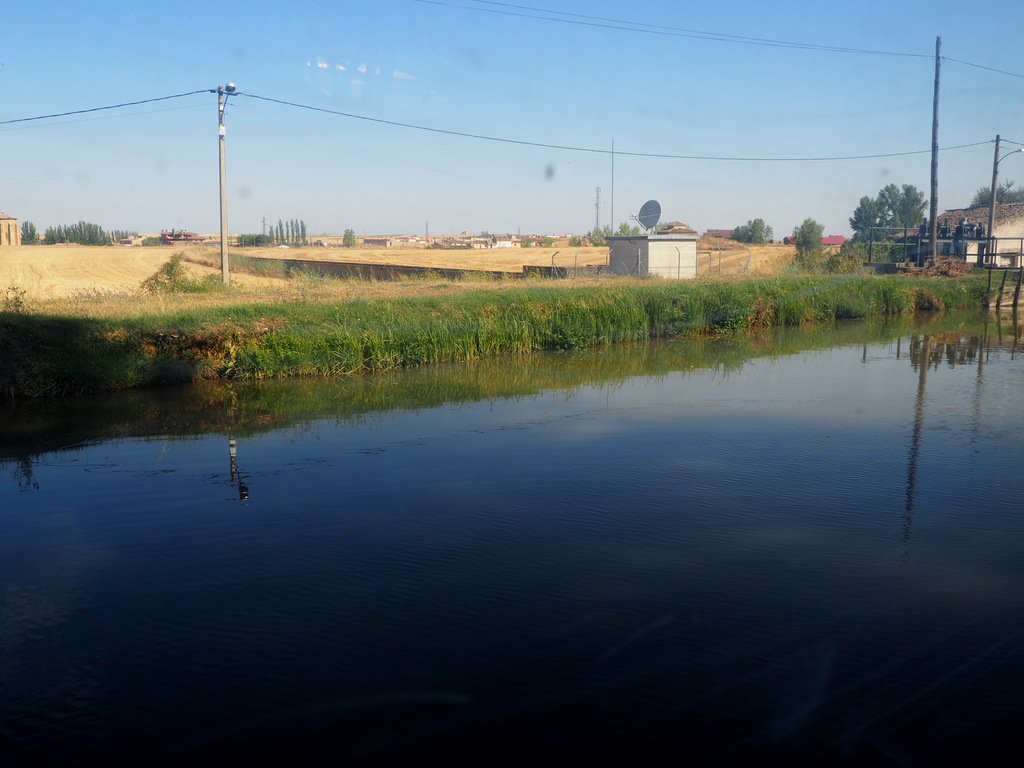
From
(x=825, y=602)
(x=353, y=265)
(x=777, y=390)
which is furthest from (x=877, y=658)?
(x=353, y=265)

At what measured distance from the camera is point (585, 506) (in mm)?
8875

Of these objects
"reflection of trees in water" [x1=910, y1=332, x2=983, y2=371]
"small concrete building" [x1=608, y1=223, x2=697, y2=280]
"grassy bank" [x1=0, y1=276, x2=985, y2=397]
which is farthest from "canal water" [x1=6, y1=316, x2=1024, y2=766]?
"small concrete building" [x1=608, y1=223, x2=697, y2=280]

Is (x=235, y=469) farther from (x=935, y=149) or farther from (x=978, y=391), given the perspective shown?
(x=935, y=149)

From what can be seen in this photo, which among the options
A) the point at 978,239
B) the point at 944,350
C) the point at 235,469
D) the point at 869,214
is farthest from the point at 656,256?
the point at 869,214

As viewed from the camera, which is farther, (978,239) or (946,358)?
(978,239)

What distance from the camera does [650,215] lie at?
143 ft

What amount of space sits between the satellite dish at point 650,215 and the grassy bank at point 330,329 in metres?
15.2

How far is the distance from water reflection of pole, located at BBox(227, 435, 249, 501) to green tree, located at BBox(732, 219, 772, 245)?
78082 millimetres

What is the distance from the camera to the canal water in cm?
499

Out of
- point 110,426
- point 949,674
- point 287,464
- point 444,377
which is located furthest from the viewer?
point 444,377

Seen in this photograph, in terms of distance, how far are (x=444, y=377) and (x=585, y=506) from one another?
9.17 m

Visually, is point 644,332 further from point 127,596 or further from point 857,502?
point 127,596

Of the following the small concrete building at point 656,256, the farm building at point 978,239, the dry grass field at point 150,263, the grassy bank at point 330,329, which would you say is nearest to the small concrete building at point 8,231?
the dry grass field at point 150,263

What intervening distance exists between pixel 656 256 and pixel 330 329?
23.7 m
